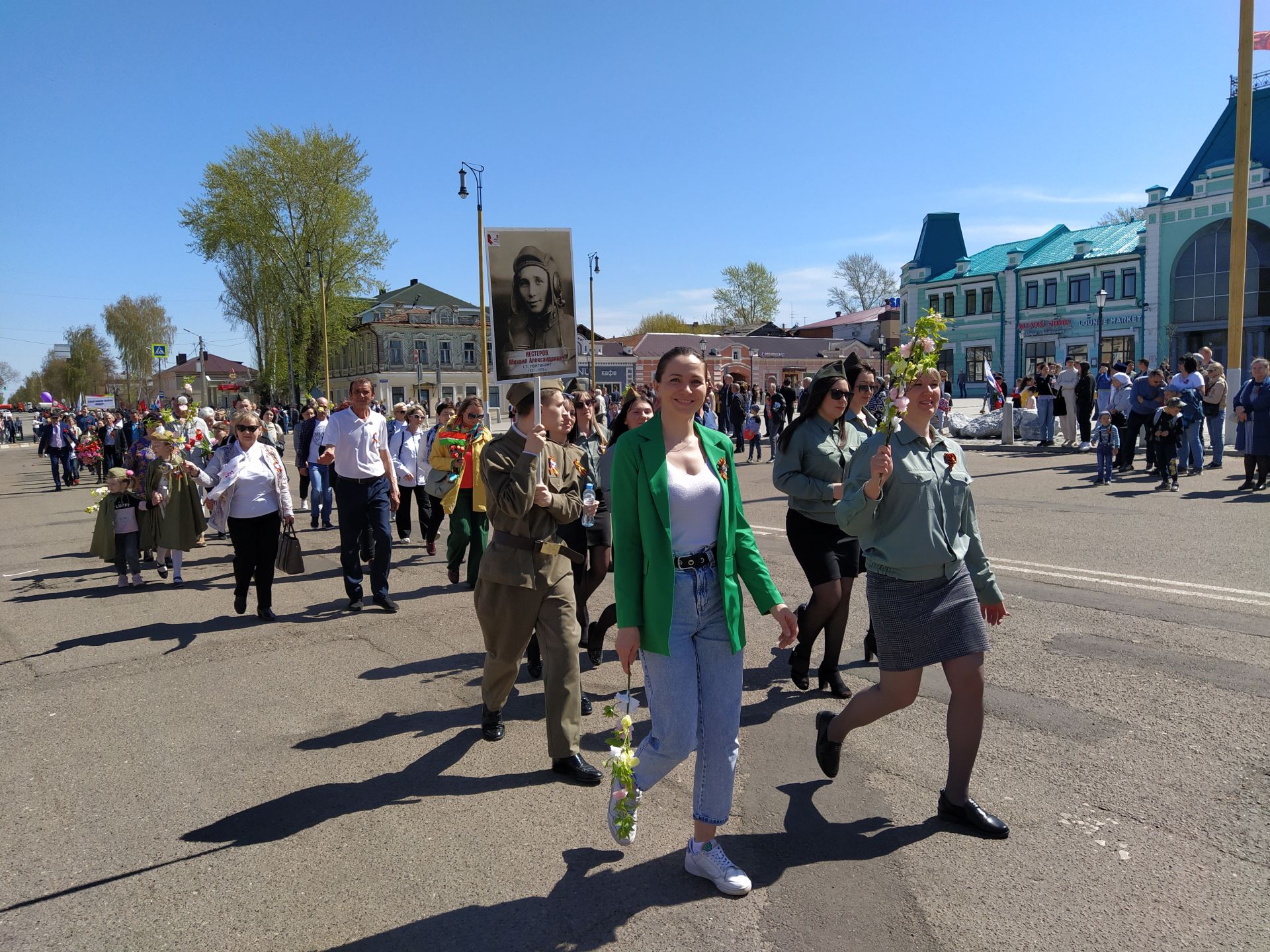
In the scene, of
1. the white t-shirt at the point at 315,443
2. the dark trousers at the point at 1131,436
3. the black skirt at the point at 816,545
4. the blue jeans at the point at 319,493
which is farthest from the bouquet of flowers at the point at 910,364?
the dark trousers at the point at 1131,436

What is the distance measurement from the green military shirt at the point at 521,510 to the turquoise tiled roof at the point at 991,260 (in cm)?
5672

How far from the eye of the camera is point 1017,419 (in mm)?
23359

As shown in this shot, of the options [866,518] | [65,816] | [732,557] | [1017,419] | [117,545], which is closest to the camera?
[732,557]

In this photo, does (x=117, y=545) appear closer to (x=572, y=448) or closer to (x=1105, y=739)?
(x=572, y=448)

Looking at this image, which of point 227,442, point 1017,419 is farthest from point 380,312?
point 227,442

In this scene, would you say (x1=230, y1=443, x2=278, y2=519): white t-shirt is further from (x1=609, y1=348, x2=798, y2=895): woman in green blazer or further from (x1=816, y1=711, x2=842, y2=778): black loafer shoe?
(x1=816, y1=711, x2=842, y2=778): black loafer shoe

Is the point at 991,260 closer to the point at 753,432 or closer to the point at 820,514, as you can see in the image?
the point at 753,432

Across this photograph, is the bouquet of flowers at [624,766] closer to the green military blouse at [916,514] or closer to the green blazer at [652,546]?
the green blazer at [652,546]

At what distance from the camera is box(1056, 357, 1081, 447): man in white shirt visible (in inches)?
798

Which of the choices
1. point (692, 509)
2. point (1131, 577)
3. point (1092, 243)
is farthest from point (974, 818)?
point (1092, 243)

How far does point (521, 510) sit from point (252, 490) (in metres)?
4.09

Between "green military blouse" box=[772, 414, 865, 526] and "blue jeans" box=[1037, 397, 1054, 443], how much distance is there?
18085 mm

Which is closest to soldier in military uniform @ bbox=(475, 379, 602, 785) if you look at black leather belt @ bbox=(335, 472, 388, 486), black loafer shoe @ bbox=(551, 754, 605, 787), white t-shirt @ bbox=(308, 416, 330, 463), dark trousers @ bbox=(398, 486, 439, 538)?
black loafer shoe @ bbox=(551, 754, 605, 787)

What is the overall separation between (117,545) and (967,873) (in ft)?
30.4
